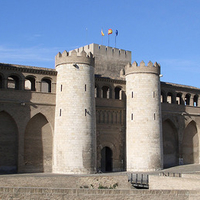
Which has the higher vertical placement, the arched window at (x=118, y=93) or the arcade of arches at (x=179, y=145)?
the arched window at (x=118, y=93)

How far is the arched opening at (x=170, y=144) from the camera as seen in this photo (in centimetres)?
3538

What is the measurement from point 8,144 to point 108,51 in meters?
15.5

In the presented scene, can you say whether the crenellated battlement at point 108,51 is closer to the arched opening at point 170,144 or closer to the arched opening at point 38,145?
the arched opening at point 170,144

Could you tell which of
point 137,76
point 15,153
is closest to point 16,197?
point 15,153

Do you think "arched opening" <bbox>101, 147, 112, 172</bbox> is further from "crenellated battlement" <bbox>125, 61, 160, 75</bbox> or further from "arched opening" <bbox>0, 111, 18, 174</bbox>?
"arched opening" <bbox>0, 111, 18, 174</bbox>

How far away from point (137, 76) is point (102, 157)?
695cm

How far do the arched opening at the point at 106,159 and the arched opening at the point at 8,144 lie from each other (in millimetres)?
7248

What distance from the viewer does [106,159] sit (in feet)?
103

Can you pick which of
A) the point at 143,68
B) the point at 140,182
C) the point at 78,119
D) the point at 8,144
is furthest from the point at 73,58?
the point at 140,182

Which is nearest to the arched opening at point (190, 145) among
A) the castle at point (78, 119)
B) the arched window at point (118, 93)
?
the castle at point (78, 119)

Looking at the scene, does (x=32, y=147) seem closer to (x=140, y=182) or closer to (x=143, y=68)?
(x=140, y=182)

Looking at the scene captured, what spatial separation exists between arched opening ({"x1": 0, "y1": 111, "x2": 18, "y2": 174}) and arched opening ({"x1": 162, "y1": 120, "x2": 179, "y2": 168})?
14.2 meters

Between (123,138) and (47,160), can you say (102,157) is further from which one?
(47,160)

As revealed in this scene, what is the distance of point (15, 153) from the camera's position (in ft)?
88.8
